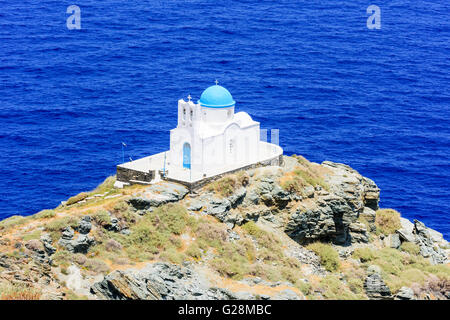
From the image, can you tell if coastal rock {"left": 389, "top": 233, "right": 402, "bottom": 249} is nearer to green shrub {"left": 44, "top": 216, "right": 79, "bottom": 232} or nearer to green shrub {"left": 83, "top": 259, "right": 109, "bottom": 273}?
green shrub {"left": 83, "top": 259, "right": 109, "bottom": 273}

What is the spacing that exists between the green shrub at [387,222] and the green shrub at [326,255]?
11842mm

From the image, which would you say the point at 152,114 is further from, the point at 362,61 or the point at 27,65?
the point at 362,61

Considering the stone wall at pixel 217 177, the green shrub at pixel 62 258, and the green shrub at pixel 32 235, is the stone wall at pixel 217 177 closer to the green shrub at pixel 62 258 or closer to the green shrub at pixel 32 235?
A: the green shrub at pixel 62 258

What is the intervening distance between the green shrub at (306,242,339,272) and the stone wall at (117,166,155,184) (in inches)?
697

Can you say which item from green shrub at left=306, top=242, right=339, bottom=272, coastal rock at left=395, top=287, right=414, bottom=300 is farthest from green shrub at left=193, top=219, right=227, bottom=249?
coastal rock at left=395, top=287, right=414, bottom=300

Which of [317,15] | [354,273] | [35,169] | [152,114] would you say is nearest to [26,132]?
[35,169]

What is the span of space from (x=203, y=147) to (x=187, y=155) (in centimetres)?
245

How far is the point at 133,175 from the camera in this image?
230 feet

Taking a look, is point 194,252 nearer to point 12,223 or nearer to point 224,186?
point 224,186

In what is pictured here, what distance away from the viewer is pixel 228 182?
68500 mm


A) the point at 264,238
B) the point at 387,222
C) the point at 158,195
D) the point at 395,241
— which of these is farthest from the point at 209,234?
the point at 387,222

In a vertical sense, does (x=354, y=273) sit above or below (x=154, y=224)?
below

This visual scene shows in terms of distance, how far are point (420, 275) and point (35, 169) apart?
182ft

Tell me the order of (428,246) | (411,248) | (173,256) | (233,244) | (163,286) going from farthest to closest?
1. (428,246)
2. (411,248)
3. (233,244)
4. (173,256)
5. (163,286)
